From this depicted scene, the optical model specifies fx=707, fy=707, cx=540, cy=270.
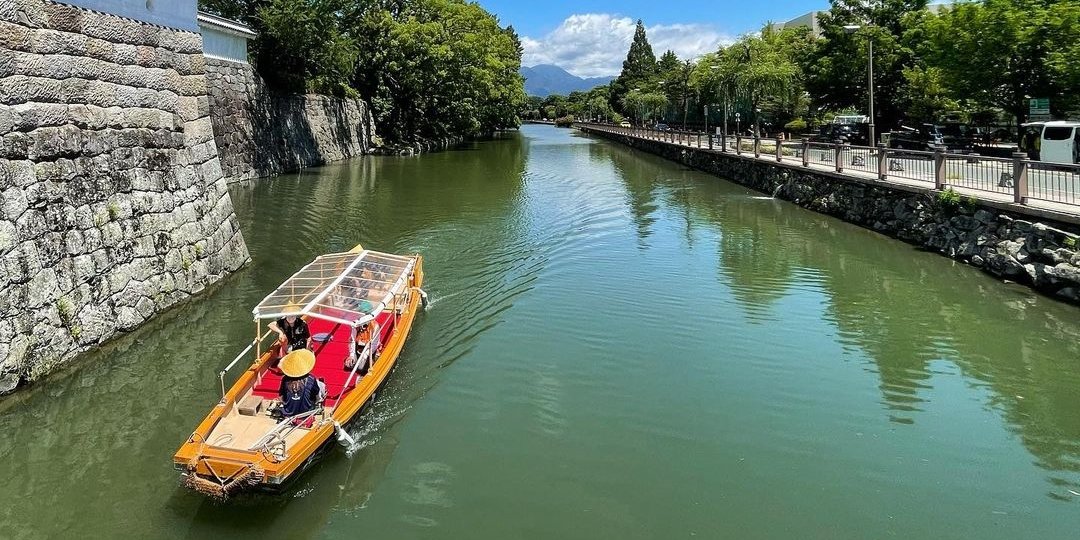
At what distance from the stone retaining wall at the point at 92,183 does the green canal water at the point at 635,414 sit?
638 millimetres

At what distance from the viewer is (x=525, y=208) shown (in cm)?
2522

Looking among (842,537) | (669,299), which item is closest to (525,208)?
(669,299)

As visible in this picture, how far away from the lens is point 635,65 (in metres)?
120

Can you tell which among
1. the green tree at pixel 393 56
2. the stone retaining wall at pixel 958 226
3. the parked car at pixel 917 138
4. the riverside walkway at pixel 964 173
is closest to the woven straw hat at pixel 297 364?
the stone retaining wall at pixel 958 226

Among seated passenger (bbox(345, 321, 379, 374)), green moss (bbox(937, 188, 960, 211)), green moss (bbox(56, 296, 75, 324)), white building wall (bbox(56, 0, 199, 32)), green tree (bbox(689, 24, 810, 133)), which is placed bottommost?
seated passenger (bbox(345, 321, 379, 374))

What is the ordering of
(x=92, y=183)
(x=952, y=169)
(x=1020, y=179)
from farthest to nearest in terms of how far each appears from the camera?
(x=952, y=169), (x=1020, y=179), (x=92, y=183)

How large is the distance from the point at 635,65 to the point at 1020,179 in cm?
11087

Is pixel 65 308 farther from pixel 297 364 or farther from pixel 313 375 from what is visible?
pixel 297 364

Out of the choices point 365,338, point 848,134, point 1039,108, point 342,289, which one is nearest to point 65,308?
point 342,289

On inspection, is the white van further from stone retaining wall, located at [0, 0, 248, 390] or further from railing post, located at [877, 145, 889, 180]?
stone retaining wall, located at [0, 0, 248, 390]

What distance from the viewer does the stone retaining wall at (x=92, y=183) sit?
9258 mm

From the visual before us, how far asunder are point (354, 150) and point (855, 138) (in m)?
30.1

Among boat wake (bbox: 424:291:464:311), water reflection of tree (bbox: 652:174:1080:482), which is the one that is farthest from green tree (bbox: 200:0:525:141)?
boat wake (bbox: 424:291:464:311)

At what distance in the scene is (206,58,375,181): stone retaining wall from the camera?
30.0 metres
